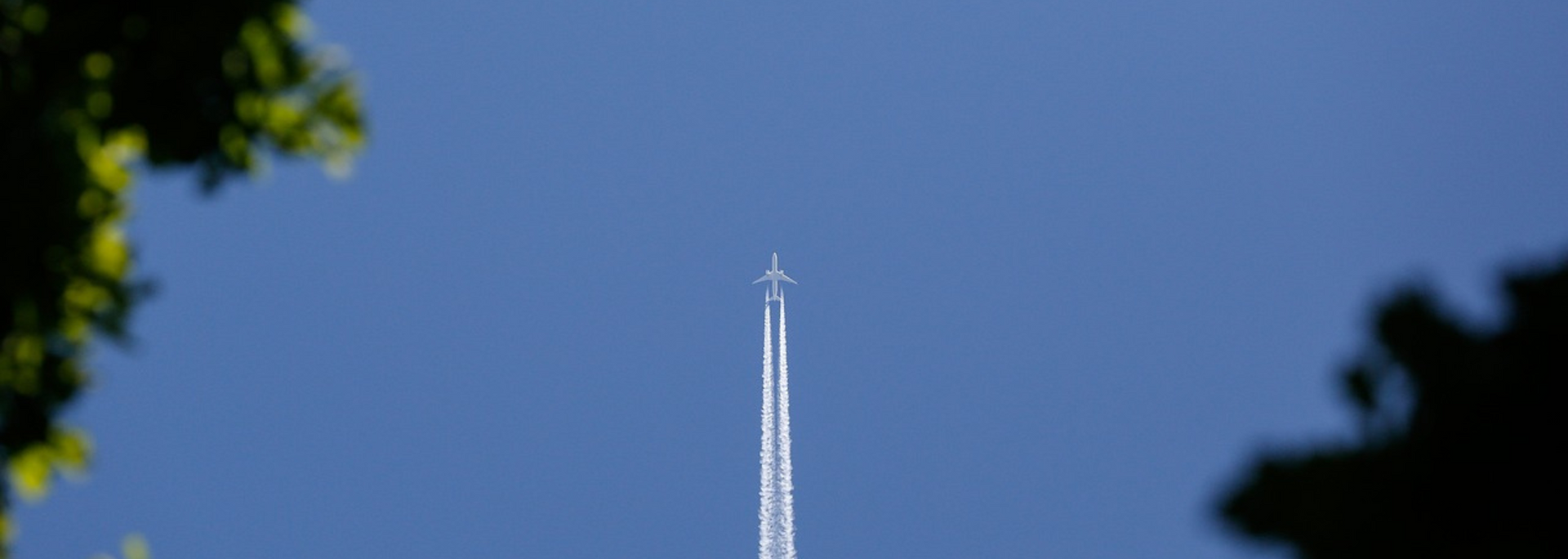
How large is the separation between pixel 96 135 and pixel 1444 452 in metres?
11.6

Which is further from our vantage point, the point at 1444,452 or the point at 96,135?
the point at 96,135

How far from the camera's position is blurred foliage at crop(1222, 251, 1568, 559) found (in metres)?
7.96

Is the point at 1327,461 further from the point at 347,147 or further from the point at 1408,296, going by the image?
the point at 347,147

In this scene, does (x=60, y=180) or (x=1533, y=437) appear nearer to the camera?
(x=1533, y=437)

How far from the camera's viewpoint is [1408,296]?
8.79 meters

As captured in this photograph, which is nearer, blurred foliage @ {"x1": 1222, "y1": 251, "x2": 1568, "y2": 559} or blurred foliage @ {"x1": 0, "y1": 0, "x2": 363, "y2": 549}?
blurred foliage @ {"x1": 1222, "y1": 251, "x2": 1568, "y2": 559}

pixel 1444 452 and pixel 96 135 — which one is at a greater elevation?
pixel 96 135

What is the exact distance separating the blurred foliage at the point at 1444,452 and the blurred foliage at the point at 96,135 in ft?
31.0

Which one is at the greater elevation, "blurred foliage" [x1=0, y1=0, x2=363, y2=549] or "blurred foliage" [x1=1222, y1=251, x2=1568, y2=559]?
"blurred foliage" [x1=0, y1=0, x2=363, y2=549]

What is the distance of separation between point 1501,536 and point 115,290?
11319mm

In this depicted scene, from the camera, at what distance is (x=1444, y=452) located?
8.16m

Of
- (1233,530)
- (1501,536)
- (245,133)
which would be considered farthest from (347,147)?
(1501,536)

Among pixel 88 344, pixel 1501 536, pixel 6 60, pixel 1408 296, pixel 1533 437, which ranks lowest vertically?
pixel 1501 536

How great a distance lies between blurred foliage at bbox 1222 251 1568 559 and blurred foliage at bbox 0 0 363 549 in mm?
9463
